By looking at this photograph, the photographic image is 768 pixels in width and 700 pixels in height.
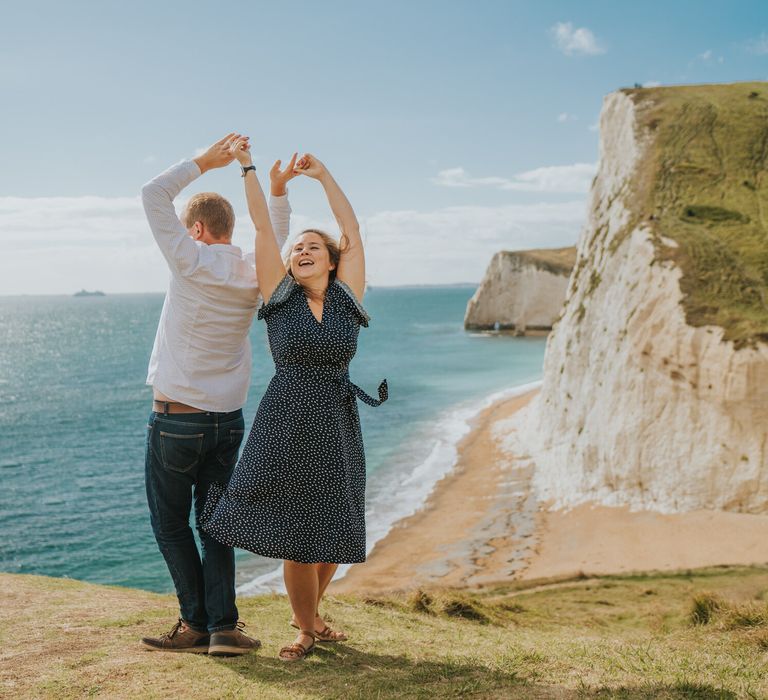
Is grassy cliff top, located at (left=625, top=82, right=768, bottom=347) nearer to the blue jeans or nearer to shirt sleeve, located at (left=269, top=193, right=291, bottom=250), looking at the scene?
shirt sleeve, located at (left=269, top=193, right=291, bottom=250)

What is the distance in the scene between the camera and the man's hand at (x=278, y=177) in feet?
16.2

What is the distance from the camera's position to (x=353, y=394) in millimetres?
4535

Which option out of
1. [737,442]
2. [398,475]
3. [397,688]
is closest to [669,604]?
[737,442]

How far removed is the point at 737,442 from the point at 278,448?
15.0 metres

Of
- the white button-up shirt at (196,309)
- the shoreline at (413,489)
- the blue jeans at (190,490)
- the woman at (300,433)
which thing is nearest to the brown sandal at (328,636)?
the blue jeans at (190,490)

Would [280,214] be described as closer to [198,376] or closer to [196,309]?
[196,309]

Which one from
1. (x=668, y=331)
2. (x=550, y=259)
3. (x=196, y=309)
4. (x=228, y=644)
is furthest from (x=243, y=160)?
(x=550, y=259)

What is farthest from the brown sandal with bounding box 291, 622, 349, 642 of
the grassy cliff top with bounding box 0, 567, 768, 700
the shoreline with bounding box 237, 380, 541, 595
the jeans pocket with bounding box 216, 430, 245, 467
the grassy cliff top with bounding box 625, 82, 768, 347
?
the grassy cliff top with bounding box 625, 82, 768, 347

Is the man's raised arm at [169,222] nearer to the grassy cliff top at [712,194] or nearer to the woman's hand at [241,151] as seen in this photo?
the woman's hand at [241,151]

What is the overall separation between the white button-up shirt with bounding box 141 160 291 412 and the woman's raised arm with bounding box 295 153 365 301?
1.93 feet

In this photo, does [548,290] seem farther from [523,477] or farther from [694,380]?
[694,380]

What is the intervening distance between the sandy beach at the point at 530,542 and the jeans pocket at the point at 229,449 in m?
10.7

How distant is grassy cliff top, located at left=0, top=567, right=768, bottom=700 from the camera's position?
4125 mm

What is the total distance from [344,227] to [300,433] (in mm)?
1380
